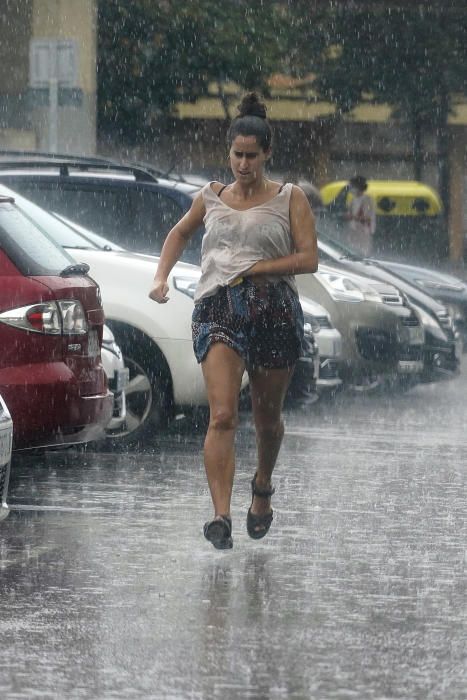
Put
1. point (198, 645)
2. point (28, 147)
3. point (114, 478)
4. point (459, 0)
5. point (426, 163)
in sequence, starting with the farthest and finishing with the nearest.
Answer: point (426, 163) < point (459, 0) < point (28, 147) < point (114, 478) < point (198, 645)

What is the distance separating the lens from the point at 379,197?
3344cm

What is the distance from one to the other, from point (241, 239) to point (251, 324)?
350 millimetres

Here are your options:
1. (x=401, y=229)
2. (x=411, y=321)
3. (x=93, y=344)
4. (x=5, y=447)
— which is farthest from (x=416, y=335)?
(x=401, y=229)

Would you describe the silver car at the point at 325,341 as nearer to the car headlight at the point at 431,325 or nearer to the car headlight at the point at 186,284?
the car headlight at the point at 186,284

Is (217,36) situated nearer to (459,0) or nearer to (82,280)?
(459,0)

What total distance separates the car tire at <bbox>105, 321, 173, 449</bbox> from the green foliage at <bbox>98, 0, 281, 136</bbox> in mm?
14803

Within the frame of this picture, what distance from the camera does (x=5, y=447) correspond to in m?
7.43

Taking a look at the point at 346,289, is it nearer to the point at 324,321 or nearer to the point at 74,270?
the point at 324,321

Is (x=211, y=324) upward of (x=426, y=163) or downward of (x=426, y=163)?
upward

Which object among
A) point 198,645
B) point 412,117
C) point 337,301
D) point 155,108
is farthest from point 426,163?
point 198,645

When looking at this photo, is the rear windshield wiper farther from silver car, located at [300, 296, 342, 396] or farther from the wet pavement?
silver car, located at [300, 296, 342, 396]

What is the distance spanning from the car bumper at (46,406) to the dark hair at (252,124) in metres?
1.59

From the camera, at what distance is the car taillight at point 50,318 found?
350 inches

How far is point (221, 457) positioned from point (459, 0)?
85.4 feet
